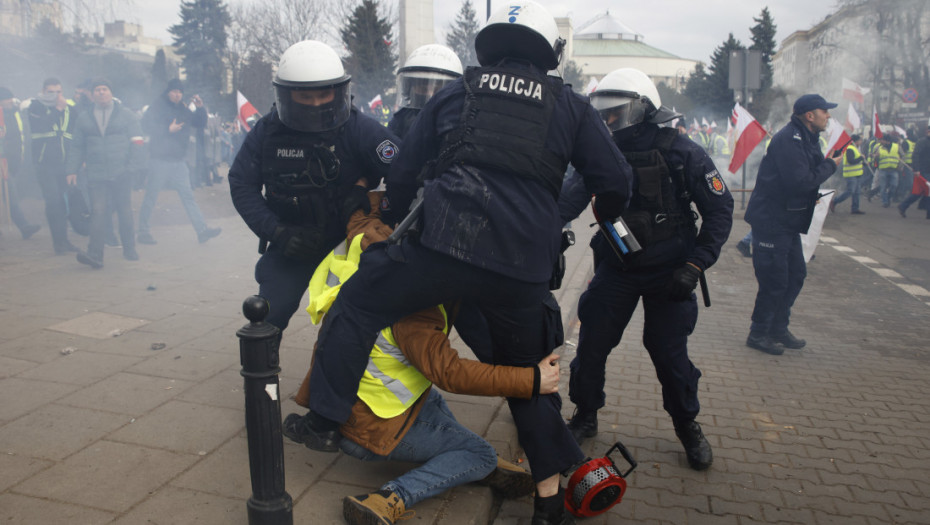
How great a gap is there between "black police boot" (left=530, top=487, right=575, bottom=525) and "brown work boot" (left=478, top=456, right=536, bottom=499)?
0.96ft

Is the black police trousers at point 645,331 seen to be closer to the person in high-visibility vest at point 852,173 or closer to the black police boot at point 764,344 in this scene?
the black police boot at point 764,344

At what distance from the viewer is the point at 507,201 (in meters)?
2.61

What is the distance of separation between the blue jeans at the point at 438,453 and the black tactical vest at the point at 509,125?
1.13 m

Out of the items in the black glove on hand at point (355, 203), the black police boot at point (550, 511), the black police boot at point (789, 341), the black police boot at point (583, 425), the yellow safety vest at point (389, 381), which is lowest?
the black police boot at point (789, 341)

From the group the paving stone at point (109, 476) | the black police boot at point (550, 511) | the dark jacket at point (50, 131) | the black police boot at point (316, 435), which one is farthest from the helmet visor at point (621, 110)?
the dark jacket at point (50, 131)

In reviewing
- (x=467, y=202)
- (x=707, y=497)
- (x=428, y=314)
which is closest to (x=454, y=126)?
(x=467, y=202)

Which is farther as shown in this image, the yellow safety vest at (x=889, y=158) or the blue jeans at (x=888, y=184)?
the blue jeans at (x=888, y=184)

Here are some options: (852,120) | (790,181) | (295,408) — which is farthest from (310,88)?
(852,120)

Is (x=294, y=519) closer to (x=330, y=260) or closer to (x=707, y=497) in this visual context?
(x=330, y=260)

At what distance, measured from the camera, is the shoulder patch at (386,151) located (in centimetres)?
368

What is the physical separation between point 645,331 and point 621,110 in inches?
44.3

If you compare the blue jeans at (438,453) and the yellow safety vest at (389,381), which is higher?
the yellow safety vest at (389,381)

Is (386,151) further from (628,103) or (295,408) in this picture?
(295,408)

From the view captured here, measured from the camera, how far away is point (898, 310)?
7.59 meters
